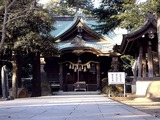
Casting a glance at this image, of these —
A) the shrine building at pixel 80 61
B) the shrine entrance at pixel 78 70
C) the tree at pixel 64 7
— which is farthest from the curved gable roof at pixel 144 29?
the tree at pixel 64 7

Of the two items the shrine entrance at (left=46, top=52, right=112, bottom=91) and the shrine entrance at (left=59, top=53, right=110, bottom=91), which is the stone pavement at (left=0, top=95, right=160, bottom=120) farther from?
the shrine entrance at (left=46, top=52, right=112, bottom=91)

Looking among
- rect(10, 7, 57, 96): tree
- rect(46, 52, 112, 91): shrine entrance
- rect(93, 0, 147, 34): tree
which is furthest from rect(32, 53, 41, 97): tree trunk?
rect(93, 0, 147, 34): tree

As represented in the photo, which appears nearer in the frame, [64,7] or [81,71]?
[81,71]

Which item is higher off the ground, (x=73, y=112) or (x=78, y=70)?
(x=78, y=70)

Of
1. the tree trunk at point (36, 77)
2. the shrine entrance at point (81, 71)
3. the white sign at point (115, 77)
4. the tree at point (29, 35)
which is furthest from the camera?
the shrine entrance at point (81, 71)

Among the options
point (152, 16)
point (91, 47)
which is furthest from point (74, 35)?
point (152, 16)

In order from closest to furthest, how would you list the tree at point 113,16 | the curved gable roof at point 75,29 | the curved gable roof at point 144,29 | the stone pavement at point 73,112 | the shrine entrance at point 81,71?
the stone pavement at point 73,112
the curved gable roof at point 144,29
the tree at point 113,16
the shrine entrance at point 81,71
the curved gable roof at point 75,29

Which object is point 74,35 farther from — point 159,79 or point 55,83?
point 159,79

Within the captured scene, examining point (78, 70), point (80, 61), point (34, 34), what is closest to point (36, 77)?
point (34, 34)

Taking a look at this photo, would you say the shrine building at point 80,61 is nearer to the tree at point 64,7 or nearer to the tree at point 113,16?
the tree at point 113,16

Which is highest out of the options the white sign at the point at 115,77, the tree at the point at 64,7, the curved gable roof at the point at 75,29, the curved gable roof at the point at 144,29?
the tree at the point at 64,7

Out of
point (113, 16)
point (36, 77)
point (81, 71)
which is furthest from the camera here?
point (81, 71)

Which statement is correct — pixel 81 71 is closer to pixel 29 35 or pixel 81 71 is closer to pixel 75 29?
pixel 75 29

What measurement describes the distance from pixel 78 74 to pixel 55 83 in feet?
7.66
